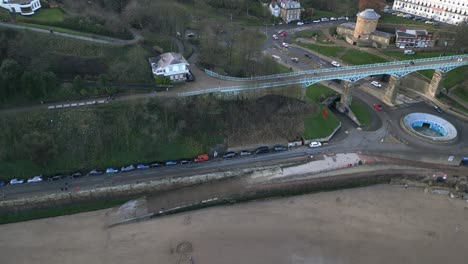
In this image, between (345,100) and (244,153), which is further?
(345,100)

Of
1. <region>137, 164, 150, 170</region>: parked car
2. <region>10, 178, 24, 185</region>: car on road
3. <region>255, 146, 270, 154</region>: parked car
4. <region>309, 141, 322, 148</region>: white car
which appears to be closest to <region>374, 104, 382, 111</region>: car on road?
<region>309, 141, 322, 148</region>: white car

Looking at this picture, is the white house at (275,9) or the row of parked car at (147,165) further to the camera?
the white house at (275,9)

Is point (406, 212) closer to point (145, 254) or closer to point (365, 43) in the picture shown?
point (145, 254)

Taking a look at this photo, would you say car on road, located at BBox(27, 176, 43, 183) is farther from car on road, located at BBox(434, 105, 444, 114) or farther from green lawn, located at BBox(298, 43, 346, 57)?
car on road, located at BBox(434, 105, 444, 114)

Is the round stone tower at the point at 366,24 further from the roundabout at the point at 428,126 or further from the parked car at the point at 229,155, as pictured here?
the parked car at the point at 229,155

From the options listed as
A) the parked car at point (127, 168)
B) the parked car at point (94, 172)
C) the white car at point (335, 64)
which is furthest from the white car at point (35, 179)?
the white car at point (335, 64)

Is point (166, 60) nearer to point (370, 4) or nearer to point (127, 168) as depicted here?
point (127, 168)

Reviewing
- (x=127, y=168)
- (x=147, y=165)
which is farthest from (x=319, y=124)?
(x=127, y=168)
